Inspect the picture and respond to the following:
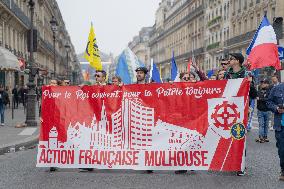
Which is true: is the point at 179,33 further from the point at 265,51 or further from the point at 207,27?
the point at 265,51

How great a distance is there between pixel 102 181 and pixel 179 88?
6.02 feet

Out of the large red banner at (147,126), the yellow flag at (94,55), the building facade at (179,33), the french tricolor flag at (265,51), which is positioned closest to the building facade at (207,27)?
the building facade at (179,33)

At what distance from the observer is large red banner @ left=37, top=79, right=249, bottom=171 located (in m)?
7.31

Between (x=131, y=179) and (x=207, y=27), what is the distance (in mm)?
67215

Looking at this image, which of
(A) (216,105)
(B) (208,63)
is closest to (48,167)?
(A) (216,105)

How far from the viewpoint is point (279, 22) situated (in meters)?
41.2

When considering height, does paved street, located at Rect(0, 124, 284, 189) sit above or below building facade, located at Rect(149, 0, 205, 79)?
below

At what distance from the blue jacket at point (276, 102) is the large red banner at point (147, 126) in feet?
1.20

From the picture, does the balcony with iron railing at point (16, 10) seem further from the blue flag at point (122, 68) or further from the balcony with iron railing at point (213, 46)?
the balcony with iron railing at point (213, 46)

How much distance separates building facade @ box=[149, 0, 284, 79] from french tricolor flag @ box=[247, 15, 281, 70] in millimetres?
31660

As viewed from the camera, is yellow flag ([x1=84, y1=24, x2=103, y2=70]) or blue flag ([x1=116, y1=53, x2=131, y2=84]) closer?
blue flag ([x1=116, y1=53, x2=131, y2=84])

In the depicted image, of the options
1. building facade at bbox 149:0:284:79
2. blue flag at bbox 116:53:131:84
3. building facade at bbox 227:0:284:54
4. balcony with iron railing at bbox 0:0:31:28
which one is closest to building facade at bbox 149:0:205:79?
building facade at bbox 149:0:284:79

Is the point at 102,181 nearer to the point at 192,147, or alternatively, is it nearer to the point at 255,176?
the point at 192,147

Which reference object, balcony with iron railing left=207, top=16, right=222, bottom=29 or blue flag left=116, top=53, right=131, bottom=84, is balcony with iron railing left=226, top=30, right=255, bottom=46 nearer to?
balcony with iron railing left=207, top=16, right=222, bottom=29
